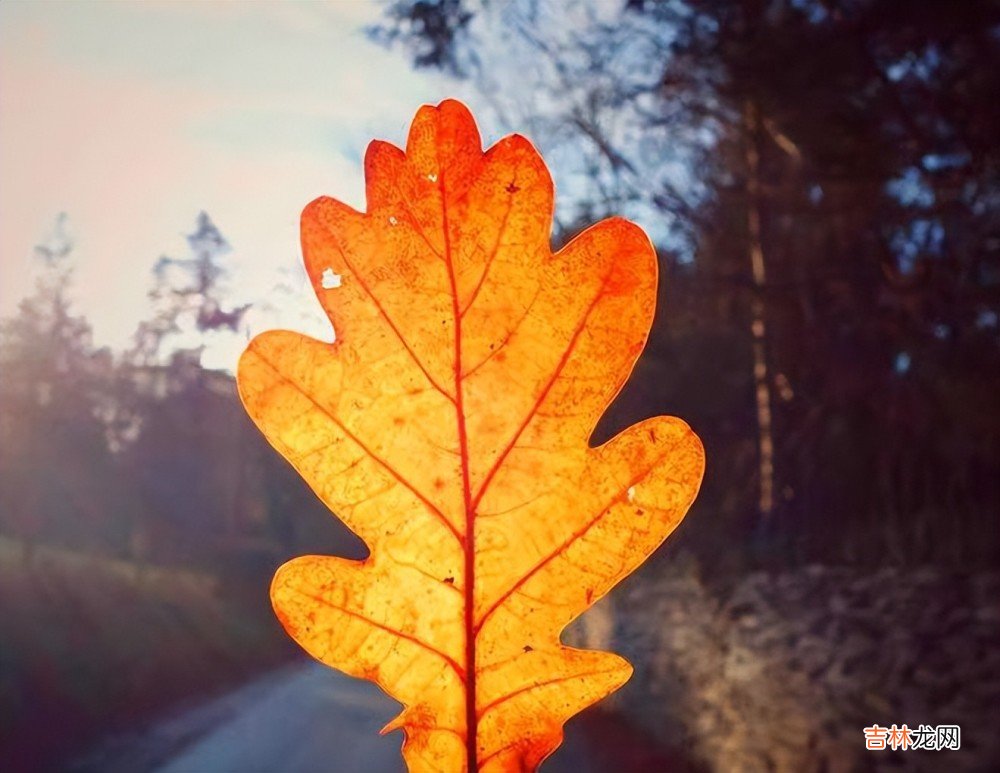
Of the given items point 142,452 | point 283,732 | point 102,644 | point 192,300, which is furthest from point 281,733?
point 192,300

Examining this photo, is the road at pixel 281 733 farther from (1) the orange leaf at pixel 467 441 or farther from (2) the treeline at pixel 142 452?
(1) the orange leaf at pixel 467 441

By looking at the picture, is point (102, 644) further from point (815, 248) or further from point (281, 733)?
point (815, 248)

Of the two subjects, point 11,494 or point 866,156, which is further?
point 866,156

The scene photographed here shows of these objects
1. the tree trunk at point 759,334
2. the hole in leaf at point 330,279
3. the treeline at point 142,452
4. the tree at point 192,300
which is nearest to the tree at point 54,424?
the treeline at point 142,452

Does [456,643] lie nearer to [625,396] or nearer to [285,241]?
[285,241]

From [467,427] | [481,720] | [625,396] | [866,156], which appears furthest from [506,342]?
[866,156]

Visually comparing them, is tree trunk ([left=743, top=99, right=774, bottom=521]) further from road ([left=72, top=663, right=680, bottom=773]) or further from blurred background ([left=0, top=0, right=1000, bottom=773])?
road ([left=72, top=663, right=680, bottom=773])
